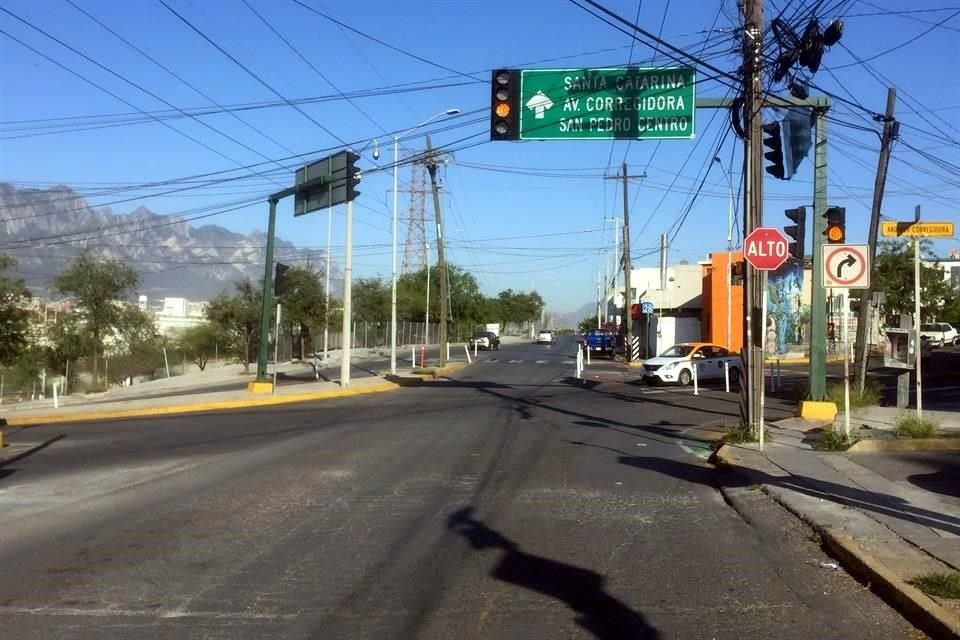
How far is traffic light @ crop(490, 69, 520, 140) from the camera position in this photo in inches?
638

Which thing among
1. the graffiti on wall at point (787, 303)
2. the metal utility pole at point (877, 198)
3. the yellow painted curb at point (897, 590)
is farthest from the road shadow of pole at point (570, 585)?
the graffiti on wall at point (787, 303)

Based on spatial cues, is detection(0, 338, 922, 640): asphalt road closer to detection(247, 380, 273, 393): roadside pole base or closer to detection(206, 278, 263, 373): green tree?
detection(247, 380, 273, 393): roadside pole base

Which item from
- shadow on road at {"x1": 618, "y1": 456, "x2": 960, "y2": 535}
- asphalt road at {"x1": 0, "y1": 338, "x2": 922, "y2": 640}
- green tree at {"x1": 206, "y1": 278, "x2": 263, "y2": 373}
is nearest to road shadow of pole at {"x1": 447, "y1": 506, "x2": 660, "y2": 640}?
asphalt road at {"x1": 0, "y1": 338, "x2": 922, "y2": 640}

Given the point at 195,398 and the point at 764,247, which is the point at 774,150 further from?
the point at 195,398

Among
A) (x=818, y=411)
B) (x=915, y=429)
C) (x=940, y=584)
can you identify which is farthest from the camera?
(x=818, y=411)

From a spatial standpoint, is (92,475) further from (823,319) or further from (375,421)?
(823,319)

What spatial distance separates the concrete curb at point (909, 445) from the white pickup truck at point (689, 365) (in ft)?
56.7

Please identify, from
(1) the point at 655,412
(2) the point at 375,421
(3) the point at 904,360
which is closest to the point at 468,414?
(2) the point at 375,421

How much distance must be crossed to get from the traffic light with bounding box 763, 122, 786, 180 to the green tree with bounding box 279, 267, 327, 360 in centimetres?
3507

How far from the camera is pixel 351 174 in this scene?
2745cm

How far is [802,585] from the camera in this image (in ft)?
23.7

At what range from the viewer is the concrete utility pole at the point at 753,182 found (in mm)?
15922

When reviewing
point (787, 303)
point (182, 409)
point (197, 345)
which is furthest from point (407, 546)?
point (197, 345)

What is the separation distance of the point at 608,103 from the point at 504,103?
76.0 inches
